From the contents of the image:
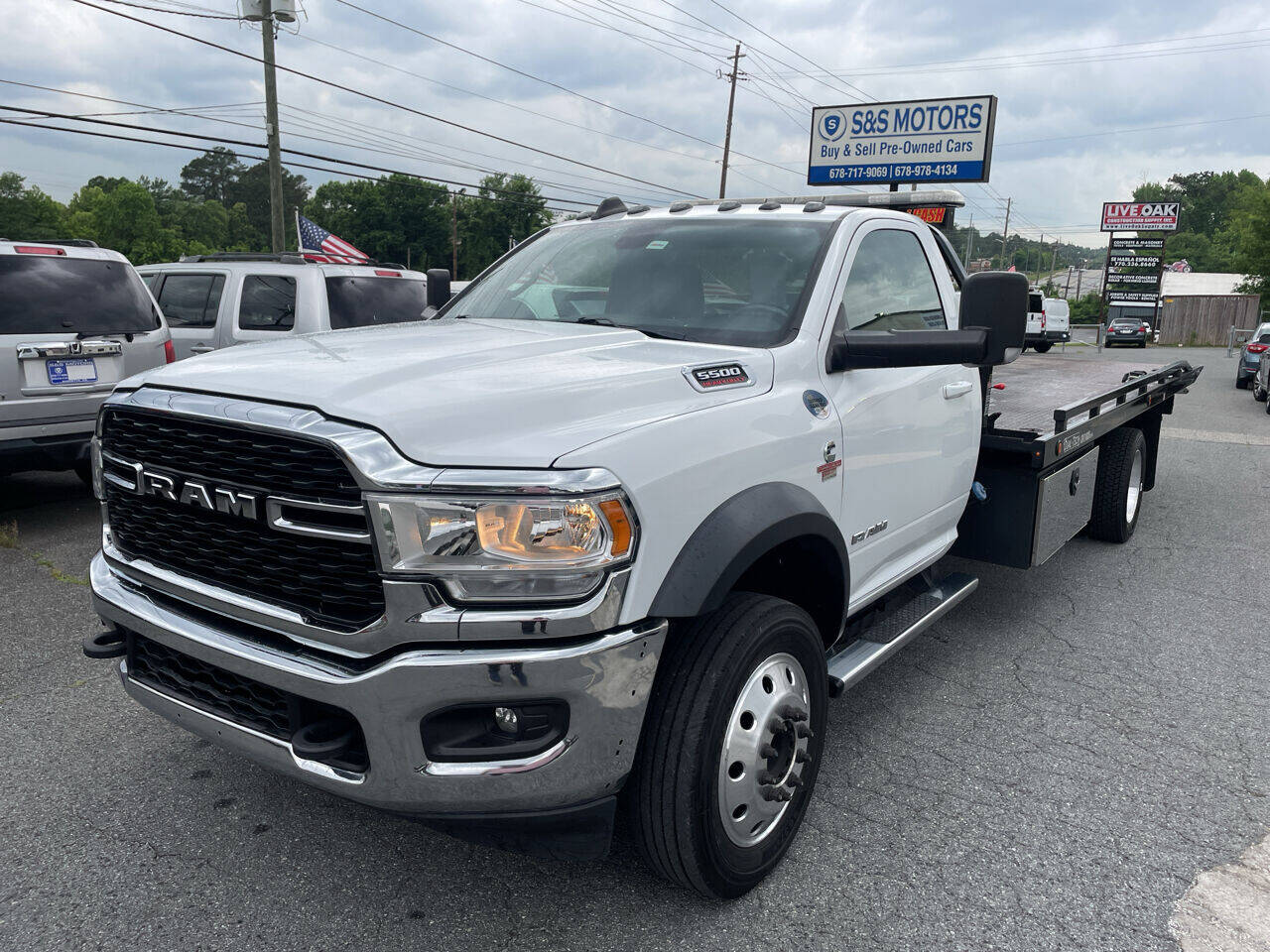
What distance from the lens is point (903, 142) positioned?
1123 inches

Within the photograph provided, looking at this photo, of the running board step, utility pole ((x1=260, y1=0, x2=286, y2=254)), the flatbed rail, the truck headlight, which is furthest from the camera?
utility pole ((x1=260, y1=0, x2=286, y2=254))

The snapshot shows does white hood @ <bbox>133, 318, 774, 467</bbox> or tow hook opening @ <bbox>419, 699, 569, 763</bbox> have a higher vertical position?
white hood @ <bbox>133, 318, 774, 467</bbox>

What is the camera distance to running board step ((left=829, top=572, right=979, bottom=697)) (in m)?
3.19

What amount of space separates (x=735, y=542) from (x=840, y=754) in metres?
1.51

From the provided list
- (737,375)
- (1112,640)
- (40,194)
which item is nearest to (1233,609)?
(1112,640)

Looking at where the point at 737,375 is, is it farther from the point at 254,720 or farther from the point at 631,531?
the point at 254,720

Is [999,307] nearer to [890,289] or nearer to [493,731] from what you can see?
[890,289]

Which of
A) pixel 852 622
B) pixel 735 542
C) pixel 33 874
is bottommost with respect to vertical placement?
pixel 33 874

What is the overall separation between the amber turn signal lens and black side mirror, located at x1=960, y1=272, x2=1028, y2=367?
1429 millimetres

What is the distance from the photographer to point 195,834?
2.92 metres

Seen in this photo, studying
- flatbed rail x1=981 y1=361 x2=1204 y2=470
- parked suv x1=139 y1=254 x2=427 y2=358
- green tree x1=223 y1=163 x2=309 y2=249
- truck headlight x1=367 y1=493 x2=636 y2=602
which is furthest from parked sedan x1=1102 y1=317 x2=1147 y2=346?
green tree x1=223 y1=163 x2=309 y2=249

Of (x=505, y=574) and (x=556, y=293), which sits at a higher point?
(x=556, y=293)

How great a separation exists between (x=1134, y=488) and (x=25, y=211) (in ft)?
297

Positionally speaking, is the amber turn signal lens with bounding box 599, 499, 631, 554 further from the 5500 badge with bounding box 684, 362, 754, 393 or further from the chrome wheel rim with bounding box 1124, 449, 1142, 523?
the chrome wheel rim with bounding box 1124, 449, 1142, 523
